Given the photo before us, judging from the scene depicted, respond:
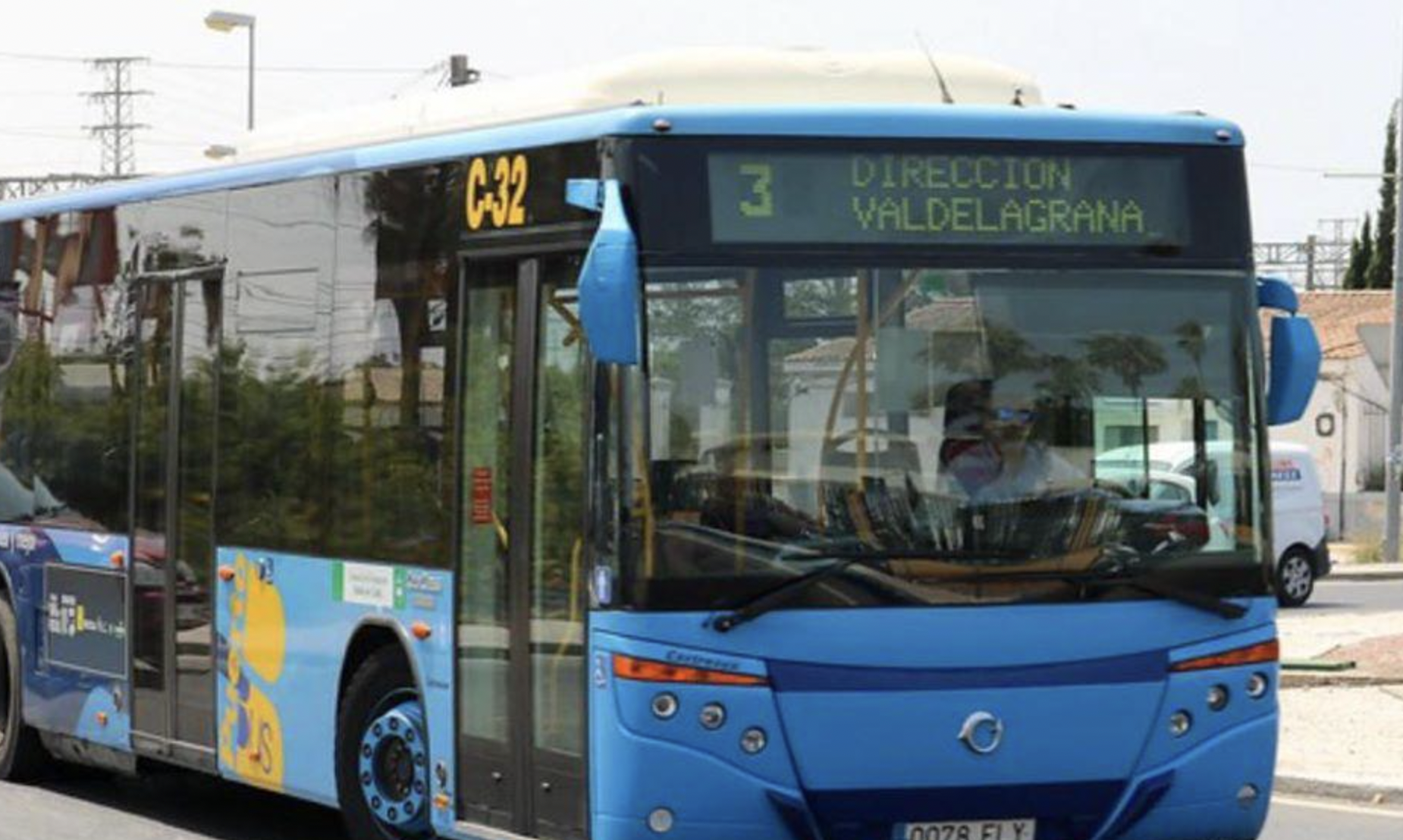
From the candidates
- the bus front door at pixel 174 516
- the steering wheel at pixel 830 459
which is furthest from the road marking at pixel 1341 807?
the steering wheel at pixel 830 459

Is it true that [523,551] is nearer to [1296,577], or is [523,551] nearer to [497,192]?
[497,192]

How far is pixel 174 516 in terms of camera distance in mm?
14039

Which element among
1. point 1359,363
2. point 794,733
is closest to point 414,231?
point 794,733

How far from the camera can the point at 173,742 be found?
14.0 meters

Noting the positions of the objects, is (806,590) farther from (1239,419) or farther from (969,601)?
(1239,419)

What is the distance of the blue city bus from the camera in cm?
1022

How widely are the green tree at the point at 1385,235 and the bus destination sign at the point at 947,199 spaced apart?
296 feet

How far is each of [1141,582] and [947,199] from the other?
147 centimetres

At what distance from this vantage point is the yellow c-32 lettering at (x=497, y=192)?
11141 mm

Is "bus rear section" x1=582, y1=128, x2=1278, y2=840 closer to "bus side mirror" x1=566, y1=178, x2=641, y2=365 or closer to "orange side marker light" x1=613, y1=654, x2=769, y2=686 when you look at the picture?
"orange side marker light" x1=613, y1=654, x2=769, y2=686

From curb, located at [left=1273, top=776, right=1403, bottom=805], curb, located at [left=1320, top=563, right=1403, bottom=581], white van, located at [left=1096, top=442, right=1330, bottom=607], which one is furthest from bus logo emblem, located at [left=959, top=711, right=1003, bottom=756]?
curb, located at [left=1320, top=563, right=1403, bottom=581]

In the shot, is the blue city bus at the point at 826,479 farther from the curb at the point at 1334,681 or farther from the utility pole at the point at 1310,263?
the utility pole at the point at 1310,263

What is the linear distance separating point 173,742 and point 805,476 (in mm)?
4824

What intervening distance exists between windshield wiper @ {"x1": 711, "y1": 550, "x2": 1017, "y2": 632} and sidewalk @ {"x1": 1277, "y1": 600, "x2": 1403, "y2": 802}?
19.6 ft
